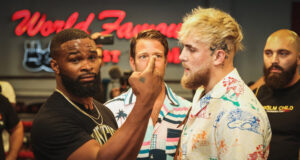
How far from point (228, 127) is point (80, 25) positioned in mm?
6289

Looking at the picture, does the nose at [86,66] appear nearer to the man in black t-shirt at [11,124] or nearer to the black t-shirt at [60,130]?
the black t-shirt at [60,130]

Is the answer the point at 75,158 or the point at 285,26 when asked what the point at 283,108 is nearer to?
the point at 75,158

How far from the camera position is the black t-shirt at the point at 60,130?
1.45 metres

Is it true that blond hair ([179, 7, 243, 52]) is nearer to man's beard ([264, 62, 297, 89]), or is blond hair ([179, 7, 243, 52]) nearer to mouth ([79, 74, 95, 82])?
mouth ([79, 74, 95, 82])

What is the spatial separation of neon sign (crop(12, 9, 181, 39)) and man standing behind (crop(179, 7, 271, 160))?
17.5ft

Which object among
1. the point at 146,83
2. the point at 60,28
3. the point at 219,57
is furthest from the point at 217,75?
the point at 60,28

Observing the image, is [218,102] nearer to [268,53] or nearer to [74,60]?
[74,60]

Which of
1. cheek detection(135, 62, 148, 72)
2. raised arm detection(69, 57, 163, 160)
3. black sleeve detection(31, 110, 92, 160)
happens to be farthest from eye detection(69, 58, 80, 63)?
cheek detection(135, 62, 148, 72)

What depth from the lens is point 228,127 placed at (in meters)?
1.35

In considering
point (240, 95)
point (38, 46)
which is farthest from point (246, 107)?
point (38, 46)

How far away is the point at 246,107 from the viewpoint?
1.39 meters

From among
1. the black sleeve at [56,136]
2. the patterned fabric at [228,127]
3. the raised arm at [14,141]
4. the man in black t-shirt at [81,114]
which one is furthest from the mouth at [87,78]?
the raised arm at [14,141]

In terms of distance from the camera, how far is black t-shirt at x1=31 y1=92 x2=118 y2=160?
4.75 feet

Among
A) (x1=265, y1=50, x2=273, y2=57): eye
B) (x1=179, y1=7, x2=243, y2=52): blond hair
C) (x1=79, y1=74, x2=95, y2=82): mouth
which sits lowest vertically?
(x1=79, y1=74, x2=95, y2=82): mouth
